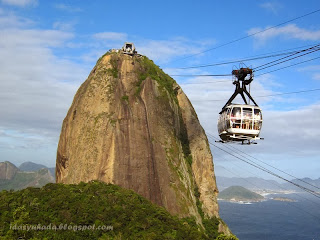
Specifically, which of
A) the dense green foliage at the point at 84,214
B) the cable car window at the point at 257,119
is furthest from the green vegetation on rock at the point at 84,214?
the cable car window at the point at 257,119

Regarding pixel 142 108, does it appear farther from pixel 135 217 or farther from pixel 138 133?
pixel 135 217

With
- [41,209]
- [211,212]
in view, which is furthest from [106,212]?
[211,212]

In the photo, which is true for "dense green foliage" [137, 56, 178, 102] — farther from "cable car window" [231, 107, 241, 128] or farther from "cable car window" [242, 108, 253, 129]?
"cable car window" [242, 108, 253, 129]

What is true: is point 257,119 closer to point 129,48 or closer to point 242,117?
point 242,117

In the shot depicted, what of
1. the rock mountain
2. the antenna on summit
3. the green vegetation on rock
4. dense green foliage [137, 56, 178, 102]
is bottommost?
the green vegetation on rock

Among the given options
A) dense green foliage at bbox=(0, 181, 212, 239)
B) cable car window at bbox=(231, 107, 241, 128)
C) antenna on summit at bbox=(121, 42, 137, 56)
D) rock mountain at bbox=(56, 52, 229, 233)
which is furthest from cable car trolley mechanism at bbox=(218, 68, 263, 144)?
antenna on summit at bbox=(121, 42, 137, 56)

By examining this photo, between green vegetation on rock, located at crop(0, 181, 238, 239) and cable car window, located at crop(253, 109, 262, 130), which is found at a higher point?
cable car window, located at crop(253, 109, 262, 130)

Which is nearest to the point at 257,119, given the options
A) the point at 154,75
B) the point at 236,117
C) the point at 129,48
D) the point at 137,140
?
the point at 236,117
